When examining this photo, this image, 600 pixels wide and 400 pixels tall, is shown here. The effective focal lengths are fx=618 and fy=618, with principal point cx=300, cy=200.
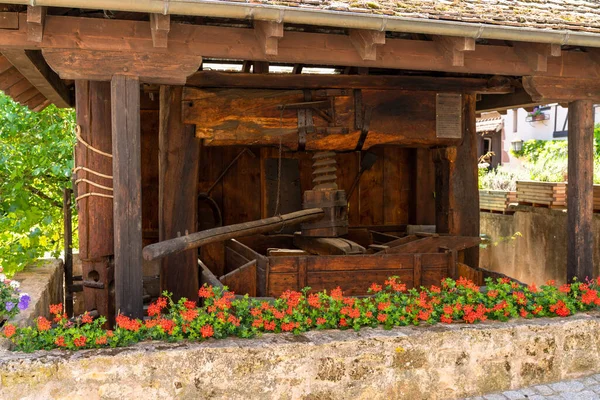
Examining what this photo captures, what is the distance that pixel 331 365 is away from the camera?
421 centimetres

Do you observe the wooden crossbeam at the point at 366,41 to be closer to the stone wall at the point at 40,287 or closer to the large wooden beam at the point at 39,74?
the large wooden beam at the point at 39,74

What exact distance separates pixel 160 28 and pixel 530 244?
7887 millimetres

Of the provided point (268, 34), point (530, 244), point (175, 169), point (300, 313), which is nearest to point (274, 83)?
point (175, 169)

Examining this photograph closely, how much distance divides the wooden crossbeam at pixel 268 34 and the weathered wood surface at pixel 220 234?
1718 millimetres

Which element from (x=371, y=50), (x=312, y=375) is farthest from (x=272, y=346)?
(x=371, y=50)

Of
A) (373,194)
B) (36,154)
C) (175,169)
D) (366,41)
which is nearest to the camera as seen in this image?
(366,41)

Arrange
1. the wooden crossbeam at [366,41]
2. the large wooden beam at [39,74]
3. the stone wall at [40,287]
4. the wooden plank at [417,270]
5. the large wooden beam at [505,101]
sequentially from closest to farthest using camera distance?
the wooden crossbeam at [366,41] → the stone wall at [40,287] → the large wooden beam at [39,74] → the wooden plank at [417,270] → the large wooden beam at [505,101]

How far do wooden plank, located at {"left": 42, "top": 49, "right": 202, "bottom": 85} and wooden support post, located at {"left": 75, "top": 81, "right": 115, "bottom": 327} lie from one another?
37.6 inches

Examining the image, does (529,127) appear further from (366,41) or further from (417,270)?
(366,41)

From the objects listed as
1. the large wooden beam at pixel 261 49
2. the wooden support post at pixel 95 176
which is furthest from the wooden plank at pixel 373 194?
the wooden support post at pixel 95 176

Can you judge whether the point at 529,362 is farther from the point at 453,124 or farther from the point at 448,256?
the point at 453,124

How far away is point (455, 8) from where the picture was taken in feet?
16.2

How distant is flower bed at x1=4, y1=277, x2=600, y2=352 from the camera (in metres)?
4.09

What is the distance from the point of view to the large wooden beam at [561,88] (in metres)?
5.59
